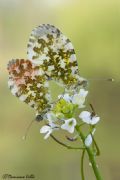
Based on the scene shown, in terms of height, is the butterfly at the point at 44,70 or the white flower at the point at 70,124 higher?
the butterfly at the point at 44,70

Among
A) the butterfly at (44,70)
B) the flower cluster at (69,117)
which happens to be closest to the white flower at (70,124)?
the flower cluster at (69,117)

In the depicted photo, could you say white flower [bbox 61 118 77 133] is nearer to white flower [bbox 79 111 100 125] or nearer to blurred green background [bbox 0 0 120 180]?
white flower [bbox 79 111 100 125]

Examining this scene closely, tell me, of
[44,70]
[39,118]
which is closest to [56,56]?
[44,70]

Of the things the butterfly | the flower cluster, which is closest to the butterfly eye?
the butterfly

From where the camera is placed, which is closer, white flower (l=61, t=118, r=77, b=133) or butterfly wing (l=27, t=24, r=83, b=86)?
white flower (l=61, t=118, r=77, b=133)

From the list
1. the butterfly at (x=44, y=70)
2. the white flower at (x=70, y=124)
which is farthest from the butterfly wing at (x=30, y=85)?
the white flower at (x=70, y=124)

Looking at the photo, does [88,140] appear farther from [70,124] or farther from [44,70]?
[44,70]

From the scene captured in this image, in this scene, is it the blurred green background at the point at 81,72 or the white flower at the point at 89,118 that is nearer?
the white flower at the point at 89,118

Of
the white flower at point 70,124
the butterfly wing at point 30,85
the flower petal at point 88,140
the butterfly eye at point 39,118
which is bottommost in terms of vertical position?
the flower petal at point 88,140

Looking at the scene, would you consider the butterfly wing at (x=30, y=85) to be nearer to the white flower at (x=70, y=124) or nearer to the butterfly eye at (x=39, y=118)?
the butterfly eye at (x=39, y=118)
